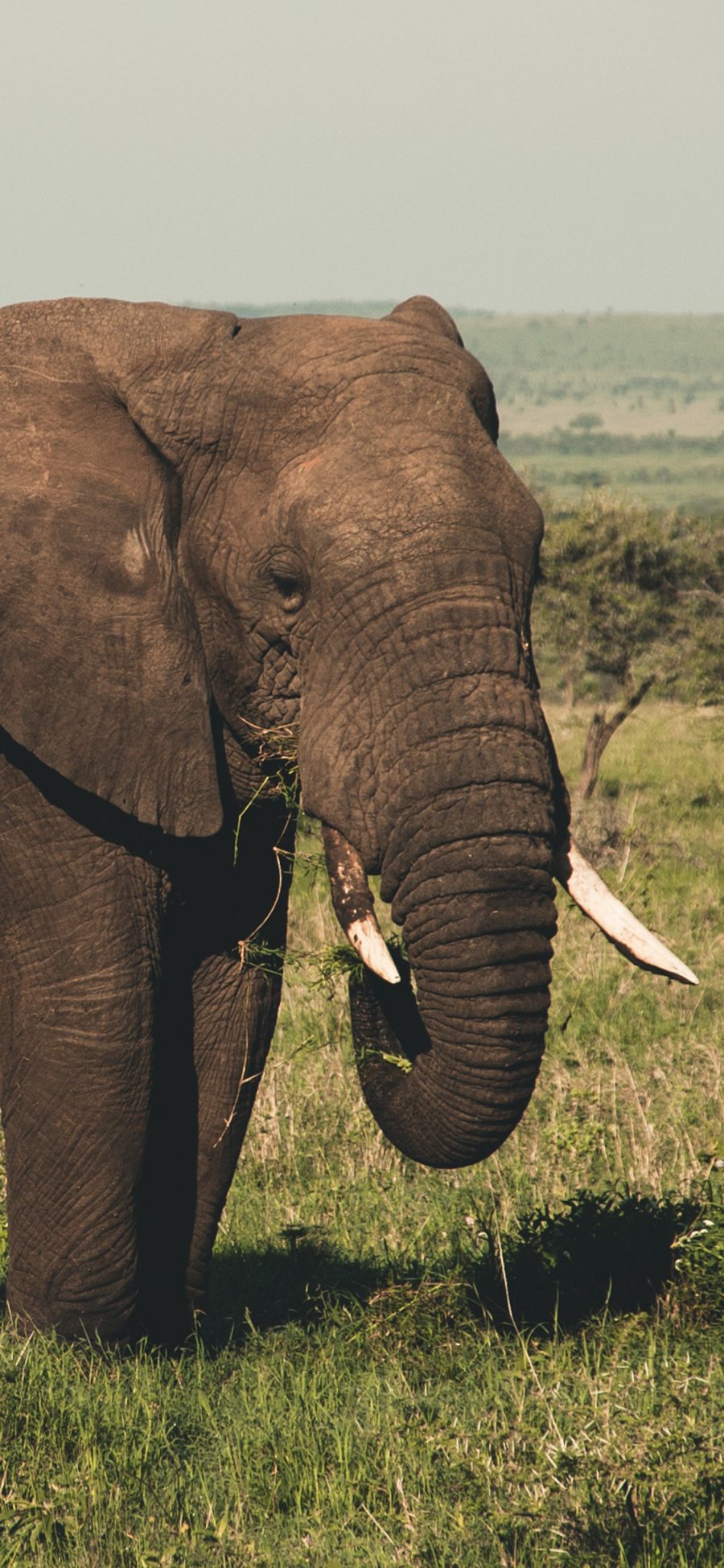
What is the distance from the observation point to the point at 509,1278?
571 centimetres

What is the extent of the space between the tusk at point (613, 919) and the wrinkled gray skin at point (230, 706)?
0.34ft

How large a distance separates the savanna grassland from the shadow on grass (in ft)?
0.03

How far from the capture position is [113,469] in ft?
15.4

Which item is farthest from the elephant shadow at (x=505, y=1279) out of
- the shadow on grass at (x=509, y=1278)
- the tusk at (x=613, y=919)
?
the tusk at (x=613, y=919)

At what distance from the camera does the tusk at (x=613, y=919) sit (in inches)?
175

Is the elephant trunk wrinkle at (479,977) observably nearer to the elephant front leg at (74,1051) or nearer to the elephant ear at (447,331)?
the elephant front leg at (74,1051)

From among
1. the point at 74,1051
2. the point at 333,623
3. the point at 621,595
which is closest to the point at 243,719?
the point at 333,623

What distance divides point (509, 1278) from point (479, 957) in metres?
1.93

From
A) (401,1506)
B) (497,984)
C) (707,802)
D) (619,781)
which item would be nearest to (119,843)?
(497,984)

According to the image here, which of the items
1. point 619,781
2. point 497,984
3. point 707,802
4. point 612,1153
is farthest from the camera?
point 619,781

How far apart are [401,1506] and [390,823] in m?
1.56

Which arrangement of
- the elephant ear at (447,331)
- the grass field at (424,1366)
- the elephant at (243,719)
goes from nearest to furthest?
the grass field at (424,1366)
the elephant at (243,719)
the elephant ear at (447,331)

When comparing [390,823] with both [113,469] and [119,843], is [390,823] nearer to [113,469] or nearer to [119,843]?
[119,843]

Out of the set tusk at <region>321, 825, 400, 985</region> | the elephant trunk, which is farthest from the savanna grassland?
the elephant trunk
